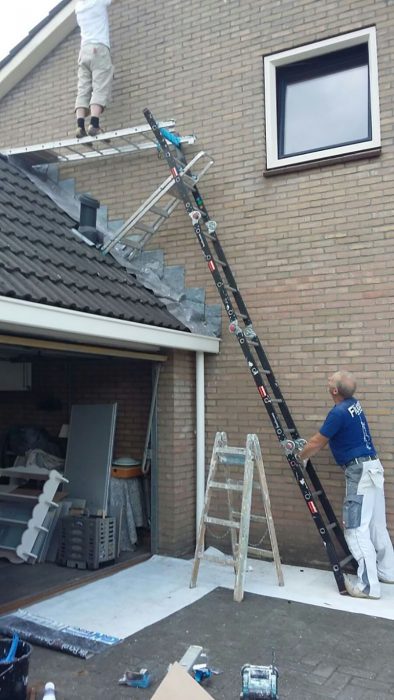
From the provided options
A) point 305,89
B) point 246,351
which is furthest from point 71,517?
point 305,89

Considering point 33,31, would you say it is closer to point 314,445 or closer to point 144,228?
point 144,228

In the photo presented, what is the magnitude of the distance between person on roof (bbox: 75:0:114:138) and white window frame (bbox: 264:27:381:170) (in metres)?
1.93

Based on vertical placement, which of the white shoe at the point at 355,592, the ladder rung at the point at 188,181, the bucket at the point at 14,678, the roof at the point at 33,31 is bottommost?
the white shoe at the point at 355,592

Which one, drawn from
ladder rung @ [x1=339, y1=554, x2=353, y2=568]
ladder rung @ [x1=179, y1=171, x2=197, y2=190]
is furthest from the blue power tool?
ladder rung @ [x1=179, y1=171, x2=197, y2=190]

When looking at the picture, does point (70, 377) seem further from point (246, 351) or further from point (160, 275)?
point (246, 351)

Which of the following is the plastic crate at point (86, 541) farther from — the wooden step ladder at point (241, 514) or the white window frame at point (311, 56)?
the white window frame at point (311, 56)

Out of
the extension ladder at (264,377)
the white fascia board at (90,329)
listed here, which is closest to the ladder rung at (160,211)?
the extension ladder at (264,377)

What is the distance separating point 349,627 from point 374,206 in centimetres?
370

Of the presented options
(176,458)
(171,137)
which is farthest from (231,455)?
(171,137)

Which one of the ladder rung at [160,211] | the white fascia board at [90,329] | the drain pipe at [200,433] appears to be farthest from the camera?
the ladder rung at [160,211]

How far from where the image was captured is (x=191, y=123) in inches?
277

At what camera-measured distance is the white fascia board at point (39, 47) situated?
7.83m

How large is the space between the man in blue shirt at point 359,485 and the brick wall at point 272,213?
15.0 inches

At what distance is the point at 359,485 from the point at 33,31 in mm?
6783
